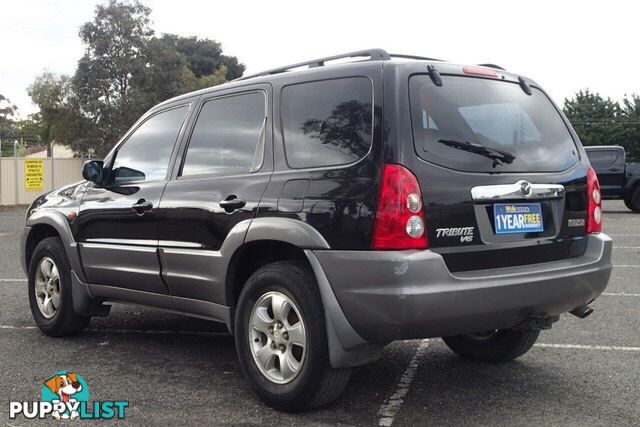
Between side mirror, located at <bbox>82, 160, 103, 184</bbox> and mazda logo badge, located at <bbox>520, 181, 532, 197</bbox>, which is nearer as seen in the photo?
mazda logo badge, located at <bbox>520, 181, 532, 197</bbox>

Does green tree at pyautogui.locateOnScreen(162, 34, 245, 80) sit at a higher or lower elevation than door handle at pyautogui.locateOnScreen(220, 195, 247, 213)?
higher

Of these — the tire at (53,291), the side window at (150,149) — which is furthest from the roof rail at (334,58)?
the tire at (53,291)

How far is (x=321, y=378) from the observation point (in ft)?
11.4

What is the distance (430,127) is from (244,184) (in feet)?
3.63

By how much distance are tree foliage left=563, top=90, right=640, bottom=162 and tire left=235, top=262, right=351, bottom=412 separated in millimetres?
62289

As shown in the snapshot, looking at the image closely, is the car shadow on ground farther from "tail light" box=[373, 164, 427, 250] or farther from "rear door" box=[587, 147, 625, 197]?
"rear door" box=[587, 147, 625, 197]

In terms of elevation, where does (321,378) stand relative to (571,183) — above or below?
below

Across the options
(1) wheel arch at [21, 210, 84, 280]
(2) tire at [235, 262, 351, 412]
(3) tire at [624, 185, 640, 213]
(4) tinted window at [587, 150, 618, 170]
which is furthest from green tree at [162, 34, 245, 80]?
(2) tire at [235, 262, 351, 412]

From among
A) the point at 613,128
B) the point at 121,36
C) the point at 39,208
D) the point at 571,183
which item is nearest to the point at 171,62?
the point at 121,36

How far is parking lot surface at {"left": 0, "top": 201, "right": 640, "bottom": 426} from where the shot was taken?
3645 mm

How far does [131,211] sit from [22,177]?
76.9 ft

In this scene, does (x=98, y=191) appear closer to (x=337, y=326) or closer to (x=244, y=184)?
(x=244, y=184)

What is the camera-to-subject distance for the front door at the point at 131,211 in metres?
4.59

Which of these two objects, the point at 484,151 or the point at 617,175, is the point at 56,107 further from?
the point at 484,151
